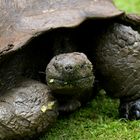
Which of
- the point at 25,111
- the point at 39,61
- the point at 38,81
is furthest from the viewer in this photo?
the point at 39,61

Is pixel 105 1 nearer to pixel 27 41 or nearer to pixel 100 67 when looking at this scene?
pixel 100 67

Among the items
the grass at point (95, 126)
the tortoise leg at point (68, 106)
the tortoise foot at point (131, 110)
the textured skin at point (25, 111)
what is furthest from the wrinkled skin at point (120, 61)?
the textured skin at point (25, 111)

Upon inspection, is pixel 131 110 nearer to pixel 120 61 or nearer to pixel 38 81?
pixel 120 61

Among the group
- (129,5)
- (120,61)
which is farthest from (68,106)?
(129,5)

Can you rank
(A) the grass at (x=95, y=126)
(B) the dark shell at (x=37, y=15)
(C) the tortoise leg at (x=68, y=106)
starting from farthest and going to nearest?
(C) the tortoise leg at (x=68, y=106)
(A) the grass at (x=95, y=126)
(B) the dark shell at (x=37, y=15)

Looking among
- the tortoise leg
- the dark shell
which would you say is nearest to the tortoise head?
the dark shell

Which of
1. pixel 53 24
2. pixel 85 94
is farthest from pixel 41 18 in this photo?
pixel 85 94

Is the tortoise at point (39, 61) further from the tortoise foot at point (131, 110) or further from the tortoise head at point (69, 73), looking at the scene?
the tortoise foot at point (131, 110)
